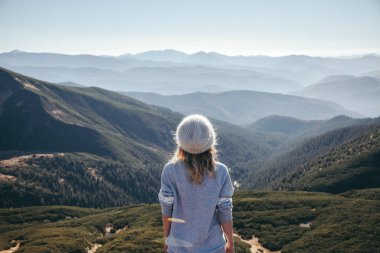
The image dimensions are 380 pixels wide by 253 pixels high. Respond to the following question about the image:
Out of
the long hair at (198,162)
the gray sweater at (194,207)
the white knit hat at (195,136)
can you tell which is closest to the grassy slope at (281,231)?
the gray sweater at (194,207)

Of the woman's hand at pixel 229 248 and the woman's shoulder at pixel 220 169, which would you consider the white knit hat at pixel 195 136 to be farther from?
the woman's hand at pixel 229 248

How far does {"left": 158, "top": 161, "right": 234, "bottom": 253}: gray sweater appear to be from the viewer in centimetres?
896

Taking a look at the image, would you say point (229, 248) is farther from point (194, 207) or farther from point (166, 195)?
point (166, 195)

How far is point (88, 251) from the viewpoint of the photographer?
1898 inches

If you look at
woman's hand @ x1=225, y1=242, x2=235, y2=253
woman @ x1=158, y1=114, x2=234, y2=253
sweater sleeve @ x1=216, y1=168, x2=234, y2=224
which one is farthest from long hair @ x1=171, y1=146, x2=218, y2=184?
woman's hand @ x1=225, y1=242, x2=235, y2=253

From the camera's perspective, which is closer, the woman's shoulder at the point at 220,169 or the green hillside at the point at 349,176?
the woman's shoulder at the point at 220,169

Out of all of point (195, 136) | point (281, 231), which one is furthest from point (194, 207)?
point (281, 231)

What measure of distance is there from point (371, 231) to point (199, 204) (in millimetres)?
48314

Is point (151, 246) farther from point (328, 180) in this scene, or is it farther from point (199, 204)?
point (328, 180)

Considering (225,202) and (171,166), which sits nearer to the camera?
(171,166)

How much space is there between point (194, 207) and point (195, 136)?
2.01 metres

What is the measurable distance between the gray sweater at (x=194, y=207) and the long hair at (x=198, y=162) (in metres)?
0.14

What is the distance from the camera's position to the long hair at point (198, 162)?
881 centimetres

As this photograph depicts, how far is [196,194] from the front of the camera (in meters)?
8.95
